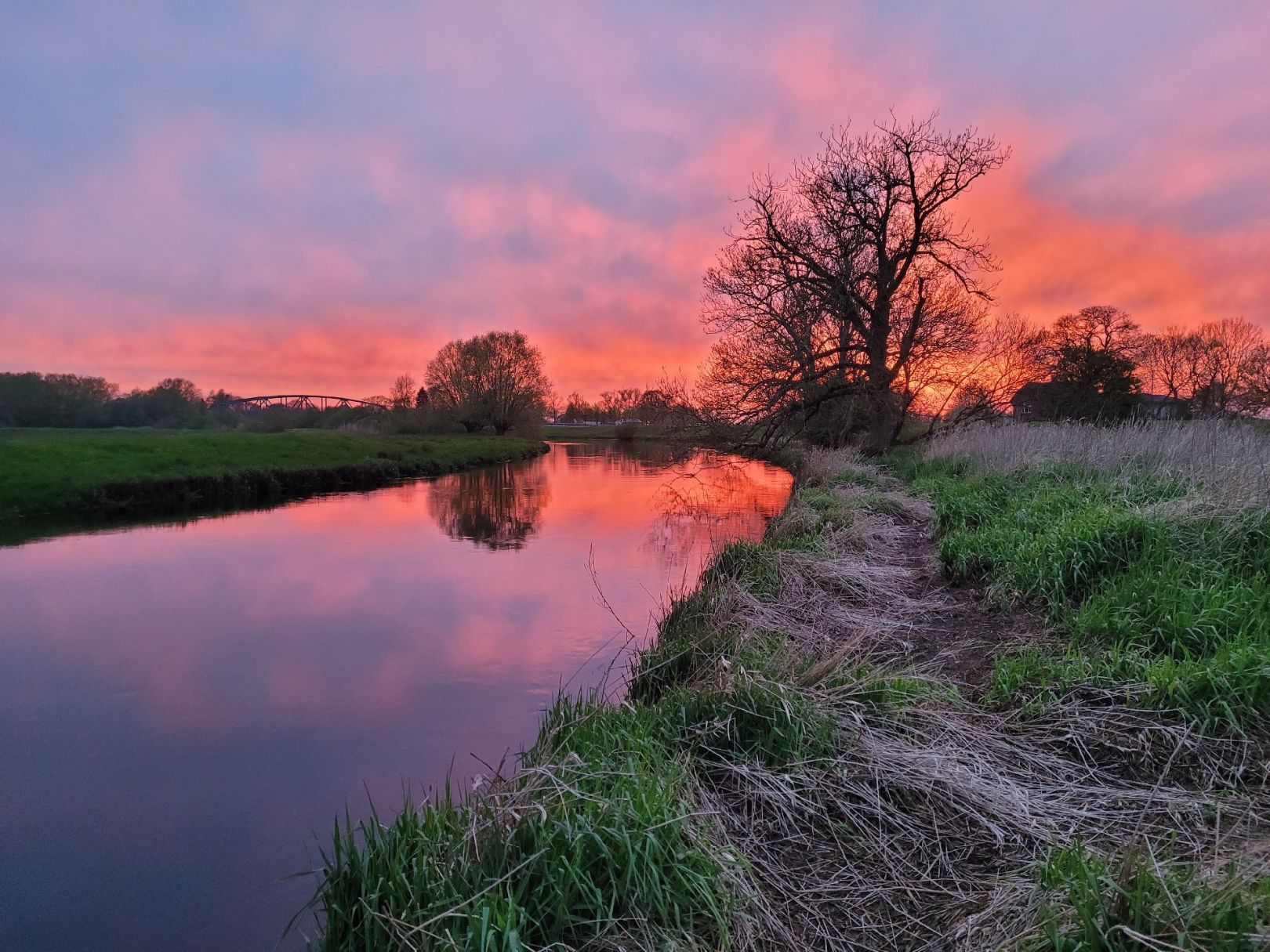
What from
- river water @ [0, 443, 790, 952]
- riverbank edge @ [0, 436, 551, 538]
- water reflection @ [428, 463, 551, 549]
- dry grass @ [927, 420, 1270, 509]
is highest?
dry grass @ [927, 420, 1270, 509]

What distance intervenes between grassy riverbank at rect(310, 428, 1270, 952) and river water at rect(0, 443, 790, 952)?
2.34ft

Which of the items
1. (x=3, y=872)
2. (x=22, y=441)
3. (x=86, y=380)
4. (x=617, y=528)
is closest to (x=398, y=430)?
(x=86, y=380)

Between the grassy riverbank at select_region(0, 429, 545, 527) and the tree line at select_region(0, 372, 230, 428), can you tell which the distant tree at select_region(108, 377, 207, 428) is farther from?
the grassy riverbank at select_region(0, 429, 545, 527)

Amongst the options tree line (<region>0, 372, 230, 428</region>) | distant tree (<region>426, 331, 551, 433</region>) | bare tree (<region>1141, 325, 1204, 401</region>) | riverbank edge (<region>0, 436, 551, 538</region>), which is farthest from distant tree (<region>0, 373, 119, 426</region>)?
bare tree (<region>1141, 325, 1204, 401</region>)

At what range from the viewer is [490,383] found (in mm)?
54844

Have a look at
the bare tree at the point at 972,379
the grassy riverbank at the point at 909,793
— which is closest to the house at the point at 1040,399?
the bare tree at the point at 972,379

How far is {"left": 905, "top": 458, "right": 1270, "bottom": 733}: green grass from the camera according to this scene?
337 centimetres

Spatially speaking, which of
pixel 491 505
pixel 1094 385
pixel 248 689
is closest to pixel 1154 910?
pixel 248 689

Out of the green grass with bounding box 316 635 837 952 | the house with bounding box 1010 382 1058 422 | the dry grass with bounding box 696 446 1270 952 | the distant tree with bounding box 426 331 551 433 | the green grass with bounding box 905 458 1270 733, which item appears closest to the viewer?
the green grass with bounding box 316 635 837 952

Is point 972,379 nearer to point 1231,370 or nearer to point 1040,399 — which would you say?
point 1040,399

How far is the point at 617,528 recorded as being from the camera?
14320 millimetres

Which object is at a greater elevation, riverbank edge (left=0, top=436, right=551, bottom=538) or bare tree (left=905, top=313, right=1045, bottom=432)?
bare tree (left=905, top=313, right=1045, bottom=432)

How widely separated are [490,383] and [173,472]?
3761 centimetres

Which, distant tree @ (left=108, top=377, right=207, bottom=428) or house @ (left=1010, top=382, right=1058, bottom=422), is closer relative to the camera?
house @ (left=1010, top=382, right=1058, bottom=422)
